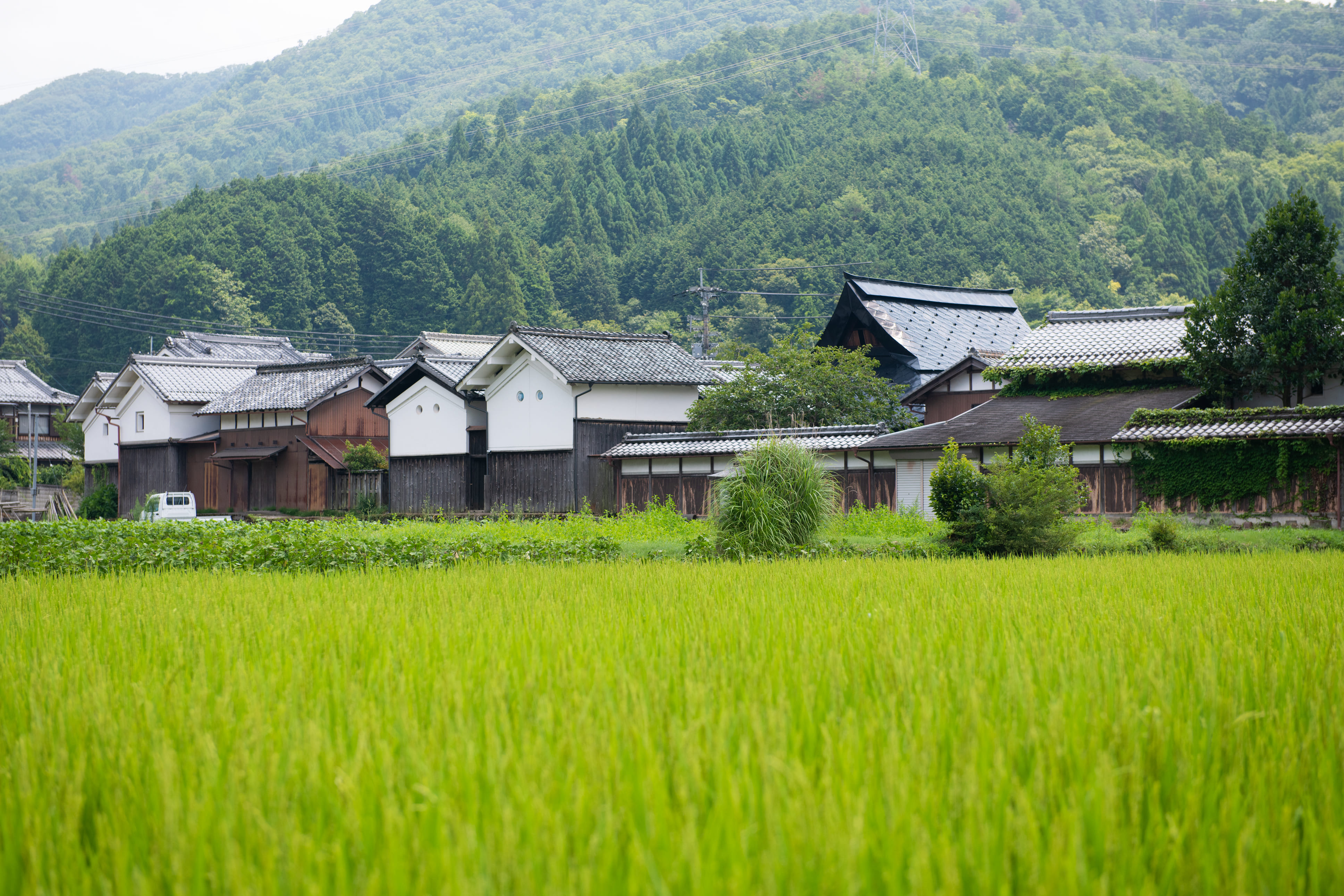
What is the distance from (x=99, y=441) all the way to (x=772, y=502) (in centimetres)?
3479

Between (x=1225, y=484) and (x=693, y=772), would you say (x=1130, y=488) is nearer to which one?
(x=1225, y=484)

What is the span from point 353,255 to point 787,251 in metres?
26.8

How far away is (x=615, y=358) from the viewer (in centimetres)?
2606

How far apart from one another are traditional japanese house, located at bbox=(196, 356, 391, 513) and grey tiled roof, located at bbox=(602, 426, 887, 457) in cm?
1145

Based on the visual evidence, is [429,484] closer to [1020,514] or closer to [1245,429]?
[1020,514]

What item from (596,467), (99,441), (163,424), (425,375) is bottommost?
(596,467)

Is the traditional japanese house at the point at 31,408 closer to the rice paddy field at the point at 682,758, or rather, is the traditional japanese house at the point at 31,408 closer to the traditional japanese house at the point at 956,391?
the traditional japanese house at the point at 956,391

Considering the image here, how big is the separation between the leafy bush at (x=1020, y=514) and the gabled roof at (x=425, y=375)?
16.6 metres

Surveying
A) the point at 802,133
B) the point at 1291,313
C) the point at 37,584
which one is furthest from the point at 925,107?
the point at 37,584

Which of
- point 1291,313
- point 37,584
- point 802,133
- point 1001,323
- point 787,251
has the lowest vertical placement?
point 37,584

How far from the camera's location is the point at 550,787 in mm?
2244

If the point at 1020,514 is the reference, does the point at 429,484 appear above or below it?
above

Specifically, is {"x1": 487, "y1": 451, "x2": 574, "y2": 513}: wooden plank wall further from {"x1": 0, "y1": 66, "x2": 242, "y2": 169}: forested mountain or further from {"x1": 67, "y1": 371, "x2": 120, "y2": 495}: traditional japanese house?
{"x1": 0, "y1": 66, "x2": 242, "y2": 169}: forested mountain

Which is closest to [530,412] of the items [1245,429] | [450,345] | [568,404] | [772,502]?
[568,404]
